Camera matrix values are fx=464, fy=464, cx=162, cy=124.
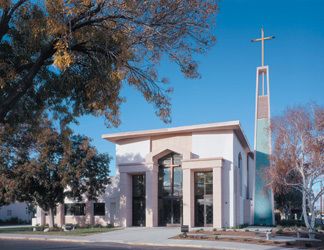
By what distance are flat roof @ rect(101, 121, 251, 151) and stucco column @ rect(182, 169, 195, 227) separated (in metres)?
3.97

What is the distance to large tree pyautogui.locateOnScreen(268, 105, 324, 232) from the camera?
108ft

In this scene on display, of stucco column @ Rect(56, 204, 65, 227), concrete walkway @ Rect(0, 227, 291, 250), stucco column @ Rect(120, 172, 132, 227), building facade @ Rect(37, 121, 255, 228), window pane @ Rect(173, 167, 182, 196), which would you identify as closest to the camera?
concrete walkway @ Rect(0, 227, 291, 250)

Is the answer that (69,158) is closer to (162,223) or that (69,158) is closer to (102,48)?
(162,223)

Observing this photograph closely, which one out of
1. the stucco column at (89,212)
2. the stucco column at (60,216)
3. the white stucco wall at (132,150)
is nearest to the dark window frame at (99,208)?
the stucco column at (89,212)

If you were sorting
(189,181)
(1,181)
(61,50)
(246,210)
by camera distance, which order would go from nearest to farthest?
(61,50)
(1,181)
(189,181)
(246,210)

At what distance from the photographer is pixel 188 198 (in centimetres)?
4147

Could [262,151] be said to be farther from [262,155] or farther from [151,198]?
[151,198]

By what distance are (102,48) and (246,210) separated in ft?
137

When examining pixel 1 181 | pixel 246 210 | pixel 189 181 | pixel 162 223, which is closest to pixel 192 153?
pixel 189 181

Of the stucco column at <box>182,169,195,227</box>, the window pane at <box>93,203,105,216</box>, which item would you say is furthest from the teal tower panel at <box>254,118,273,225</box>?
the window pane at <box>93,203,105,216</box>

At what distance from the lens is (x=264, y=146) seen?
47.1 m

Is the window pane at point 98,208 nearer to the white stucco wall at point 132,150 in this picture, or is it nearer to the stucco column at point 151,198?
the white stucco wall at point 132,150

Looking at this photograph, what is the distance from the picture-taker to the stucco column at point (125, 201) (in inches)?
1772

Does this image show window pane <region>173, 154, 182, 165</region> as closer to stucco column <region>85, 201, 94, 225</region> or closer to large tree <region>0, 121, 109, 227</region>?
large tree <region>0, 121, 109, 227</region>
